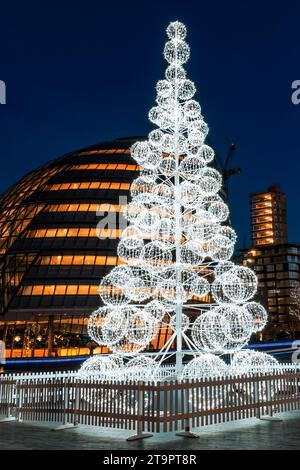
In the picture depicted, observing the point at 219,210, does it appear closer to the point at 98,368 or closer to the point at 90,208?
the point at 98,368

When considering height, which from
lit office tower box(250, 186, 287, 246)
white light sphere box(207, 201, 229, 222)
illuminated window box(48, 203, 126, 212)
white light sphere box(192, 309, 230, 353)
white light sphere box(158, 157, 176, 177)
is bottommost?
white light sphere box(192, 309, 230, 353)

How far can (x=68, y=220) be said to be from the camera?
57938 mm

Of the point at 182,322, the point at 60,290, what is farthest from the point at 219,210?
the point at 60,290

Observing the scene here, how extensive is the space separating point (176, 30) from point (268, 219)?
6548 inches

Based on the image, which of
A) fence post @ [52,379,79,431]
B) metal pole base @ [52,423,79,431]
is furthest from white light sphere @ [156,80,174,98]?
metal pole base @ [52,423,79,431]

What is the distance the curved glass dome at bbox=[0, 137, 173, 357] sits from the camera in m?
53.2

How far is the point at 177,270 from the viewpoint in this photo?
2084cm

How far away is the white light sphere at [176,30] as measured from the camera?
22875 mm

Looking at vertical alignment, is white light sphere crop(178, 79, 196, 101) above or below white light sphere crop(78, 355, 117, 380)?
above

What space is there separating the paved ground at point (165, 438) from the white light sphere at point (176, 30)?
51.4 ft

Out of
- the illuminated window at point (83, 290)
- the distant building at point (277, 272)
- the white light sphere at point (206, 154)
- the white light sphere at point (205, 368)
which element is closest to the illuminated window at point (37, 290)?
the illuminated window at point (83, 290)

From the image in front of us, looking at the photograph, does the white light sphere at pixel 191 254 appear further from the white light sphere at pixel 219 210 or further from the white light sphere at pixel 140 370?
the white light sphere at pixel 140 370

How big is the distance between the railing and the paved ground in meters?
0.37

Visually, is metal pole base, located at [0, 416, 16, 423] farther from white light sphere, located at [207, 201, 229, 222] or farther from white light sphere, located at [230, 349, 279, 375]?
white light sphere, located at [207, 201, 229, 222]
